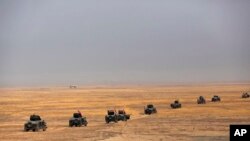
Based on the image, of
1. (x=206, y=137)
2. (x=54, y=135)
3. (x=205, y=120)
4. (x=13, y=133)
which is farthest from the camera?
(x=205, y=120)

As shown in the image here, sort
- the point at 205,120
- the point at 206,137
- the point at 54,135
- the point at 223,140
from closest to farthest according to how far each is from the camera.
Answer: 1. the point at 223,140
2. the point at 206,137
3. the point at 54,135
4. the point at 205,120

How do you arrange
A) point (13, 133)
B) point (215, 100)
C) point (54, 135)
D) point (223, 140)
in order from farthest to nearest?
point (215, 100) → point (13, 133) → point (54, 135) → point (223, 140)

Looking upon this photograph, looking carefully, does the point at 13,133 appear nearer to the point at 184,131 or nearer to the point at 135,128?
the point at 135,128

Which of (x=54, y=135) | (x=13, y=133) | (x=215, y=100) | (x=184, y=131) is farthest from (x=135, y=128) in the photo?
(x=215, y=100)

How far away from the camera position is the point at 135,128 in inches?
1763

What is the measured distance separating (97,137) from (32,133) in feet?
27.7

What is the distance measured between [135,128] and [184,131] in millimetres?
5337

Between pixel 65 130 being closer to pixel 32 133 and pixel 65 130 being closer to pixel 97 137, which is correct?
pixel 32 133

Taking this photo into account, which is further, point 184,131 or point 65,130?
point 65,130

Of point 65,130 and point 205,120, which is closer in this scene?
point 65,130

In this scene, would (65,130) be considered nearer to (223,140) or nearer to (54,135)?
(54,135)

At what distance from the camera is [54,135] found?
40.9 meters

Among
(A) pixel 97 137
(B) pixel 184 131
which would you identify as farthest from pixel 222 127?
(A) pixel 97 137

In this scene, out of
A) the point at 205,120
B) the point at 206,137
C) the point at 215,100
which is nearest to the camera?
the point at 206,137
